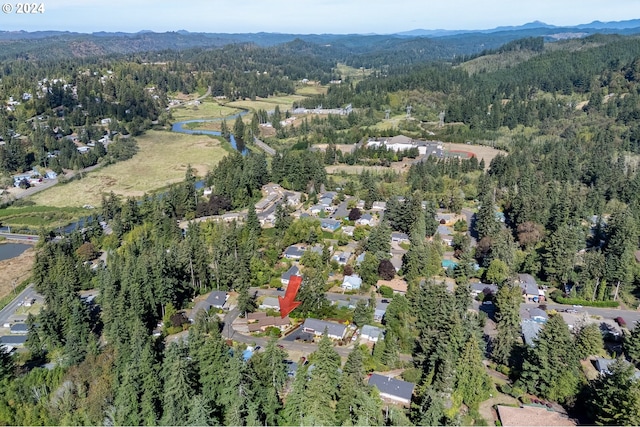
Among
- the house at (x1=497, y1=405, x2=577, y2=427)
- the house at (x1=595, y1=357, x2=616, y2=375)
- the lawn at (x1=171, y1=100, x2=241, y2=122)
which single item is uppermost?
the lawn at (x1=171, y1=100, x2=241, y2=122)

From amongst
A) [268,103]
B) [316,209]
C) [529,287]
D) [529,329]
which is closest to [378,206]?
[316,209]

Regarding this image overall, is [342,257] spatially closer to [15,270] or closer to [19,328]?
[19,328]

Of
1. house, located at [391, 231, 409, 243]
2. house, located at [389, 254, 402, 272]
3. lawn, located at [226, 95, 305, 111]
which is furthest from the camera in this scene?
lawn, located at [226, 95, 305, 111]

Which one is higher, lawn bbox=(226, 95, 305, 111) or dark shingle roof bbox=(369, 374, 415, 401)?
lawn bbox=(226, 95, 305, 111)

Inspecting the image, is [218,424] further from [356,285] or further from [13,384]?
[356,285]

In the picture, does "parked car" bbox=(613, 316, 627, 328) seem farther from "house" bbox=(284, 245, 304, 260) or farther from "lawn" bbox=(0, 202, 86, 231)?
"lawn" bbox=(0, 202, 86, 231)

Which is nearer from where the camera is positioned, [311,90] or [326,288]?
[326,288]

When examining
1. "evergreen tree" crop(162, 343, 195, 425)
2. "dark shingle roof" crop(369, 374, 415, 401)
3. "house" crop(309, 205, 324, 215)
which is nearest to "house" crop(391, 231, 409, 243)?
"house" crop(309, 205, 324, 215)

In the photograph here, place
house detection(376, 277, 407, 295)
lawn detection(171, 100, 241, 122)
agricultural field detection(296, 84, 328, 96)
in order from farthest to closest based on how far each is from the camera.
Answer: agricultural field detection(296, 84, 328, 96)
lawn detection(171, 100, 241, 122)
house detection(376, 277, 407, 295)

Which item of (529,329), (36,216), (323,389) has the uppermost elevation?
(323,389)
